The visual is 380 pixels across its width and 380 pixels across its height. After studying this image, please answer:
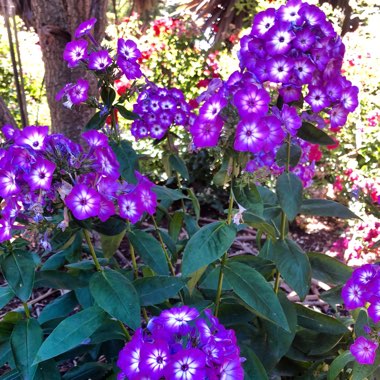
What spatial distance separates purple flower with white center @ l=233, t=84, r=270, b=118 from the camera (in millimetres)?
1104

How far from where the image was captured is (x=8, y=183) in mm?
1163

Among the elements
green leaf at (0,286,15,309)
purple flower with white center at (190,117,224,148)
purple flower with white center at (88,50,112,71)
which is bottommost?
green leaf at (0,286,15,309)

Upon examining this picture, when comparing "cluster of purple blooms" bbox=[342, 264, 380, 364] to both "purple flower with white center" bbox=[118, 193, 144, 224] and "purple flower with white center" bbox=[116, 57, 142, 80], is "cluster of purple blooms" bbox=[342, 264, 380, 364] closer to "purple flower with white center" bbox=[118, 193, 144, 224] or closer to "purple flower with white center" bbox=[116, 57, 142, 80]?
"purple flower with white center" bbox=[118, 193, 144, 224]

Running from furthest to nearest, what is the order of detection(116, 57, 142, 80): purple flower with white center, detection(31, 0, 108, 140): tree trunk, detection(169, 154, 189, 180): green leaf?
detection(31, 0, 108, 140): tree trunk, detection(169, 154, 189, 180): green leaf, detection(116, 57, 142, 80): purple flower with white center

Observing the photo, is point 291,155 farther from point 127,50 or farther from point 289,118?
point 127,50

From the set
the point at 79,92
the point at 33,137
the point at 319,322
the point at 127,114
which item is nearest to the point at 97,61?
the point at 79,92

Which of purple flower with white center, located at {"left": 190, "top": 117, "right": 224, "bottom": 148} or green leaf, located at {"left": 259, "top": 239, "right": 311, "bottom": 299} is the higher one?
purple flower with white center, located at {"left": 190, "top": 117, "right": 224, "bottom": 148}

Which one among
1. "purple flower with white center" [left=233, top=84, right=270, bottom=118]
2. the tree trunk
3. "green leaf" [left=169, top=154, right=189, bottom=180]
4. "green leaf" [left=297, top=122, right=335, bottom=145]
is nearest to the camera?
"purple flower with white center" [left=233, top=84, right=270, bottom=118]

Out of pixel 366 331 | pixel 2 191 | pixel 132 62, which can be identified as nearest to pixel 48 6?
pixel 132 62

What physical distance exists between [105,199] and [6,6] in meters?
2.12

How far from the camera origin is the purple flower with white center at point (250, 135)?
111cm

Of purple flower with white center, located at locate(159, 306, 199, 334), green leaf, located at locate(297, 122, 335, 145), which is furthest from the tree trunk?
purple flower with white center, located at locate(159, 306, 199, 334)

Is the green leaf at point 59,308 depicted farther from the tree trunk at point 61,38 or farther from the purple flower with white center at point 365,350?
the tree trunk at point 61,38

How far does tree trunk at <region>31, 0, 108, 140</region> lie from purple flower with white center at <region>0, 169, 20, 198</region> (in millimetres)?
1588
